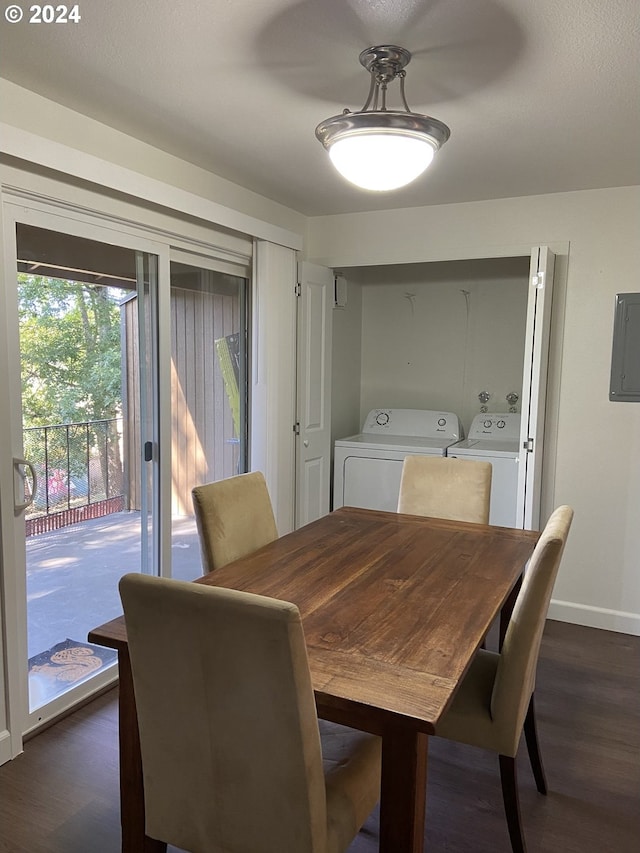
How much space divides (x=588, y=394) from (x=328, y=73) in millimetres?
2148

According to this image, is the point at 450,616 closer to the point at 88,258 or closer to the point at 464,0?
the point at 464,0

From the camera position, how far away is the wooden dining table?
4.04 ft

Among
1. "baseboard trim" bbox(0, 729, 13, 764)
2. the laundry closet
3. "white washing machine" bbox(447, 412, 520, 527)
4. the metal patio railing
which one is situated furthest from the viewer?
the laundry closet

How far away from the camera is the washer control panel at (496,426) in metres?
4.20

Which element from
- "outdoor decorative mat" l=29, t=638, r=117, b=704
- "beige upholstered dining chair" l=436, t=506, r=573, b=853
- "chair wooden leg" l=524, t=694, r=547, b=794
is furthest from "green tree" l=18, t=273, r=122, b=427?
"chair wooden leg" l=524, t=694, r=547, b=794

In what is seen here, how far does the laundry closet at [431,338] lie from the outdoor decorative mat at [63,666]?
2.31 meters

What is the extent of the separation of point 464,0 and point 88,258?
165 centimetres

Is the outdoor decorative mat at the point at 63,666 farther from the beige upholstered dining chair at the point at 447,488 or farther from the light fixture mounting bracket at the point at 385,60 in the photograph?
the light fixture mounting bracket at the point at 385,60

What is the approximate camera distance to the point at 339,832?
1.27 meters

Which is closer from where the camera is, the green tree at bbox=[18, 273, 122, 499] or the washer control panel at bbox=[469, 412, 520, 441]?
the green tree at bbox=[18, 273, 122, 499]

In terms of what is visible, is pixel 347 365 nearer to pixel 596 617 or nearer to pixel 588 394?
pixel 588 394

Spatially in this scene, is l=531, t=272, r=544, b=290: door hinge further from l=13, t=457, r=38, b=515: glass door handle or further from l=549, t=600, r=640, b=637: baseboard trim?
l=13, t=457, r=38, b=515: glass door handle

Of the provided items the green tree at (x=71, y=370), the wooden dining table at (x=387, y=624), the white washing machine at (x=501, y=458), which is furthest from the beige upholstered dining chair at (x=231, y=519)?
the white washing machine at (x=501, y=458)

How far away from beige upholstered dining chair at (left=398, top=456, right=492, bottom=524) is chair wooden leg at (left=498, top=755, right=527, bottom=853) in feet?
3.74
